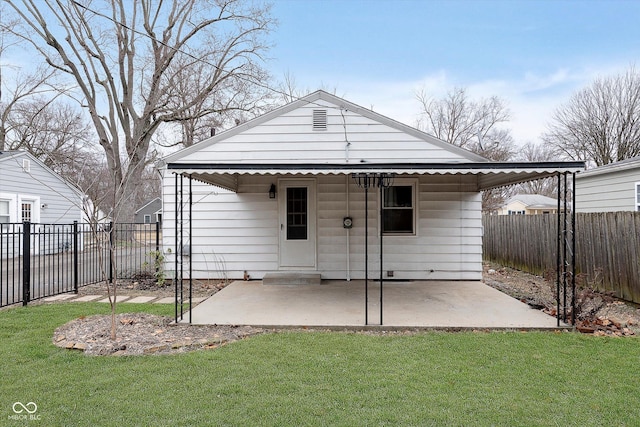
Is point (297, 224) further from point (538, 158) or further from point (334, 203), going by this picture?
point (538, 158)

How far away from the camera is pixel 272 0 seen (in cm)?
1526

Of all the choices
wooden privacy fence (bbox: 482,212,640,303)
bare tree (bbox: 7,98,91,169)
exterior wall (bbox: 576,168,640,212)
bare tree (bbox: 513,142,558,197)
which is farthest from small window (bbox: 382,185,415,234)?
bare tree (bbox: 7,98,91,169)

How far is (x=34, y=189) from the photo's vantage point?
14.2m

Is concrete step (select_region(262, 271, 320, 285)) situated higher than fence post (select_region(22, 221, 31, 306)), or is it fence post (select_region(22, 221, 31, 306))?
fence post (select_region(22, 221, 31, 306))

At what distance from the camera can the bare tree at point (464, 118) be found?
23.8 m

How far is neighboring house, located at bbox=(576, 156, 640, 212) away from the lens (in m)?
8.81

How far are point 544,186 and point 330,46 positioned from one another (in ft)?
101

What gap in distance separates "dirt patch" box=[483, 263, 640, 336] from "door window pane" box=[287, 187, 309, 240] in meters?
4.28

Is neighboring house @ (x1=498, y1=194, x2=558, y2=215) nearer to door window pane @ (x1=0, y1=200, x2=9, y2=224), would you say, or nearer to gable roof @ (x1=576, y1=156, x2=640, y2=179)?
gable roof @ (x1=576, y1=156, x2=640, y2=179)

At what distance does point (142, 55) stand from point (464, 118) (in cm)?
1914

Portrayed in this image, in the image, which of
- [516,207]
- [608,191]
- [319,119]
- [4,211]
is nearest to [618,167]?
[608,191]

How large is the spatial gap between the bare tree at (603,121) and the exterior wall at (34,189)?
24433 millimetres

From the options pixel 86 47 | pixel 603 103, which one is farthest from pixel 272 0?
pixel 603 103

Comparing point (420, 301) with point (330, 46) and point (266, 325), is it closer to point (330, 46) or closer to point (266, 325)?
point (266, 325)
